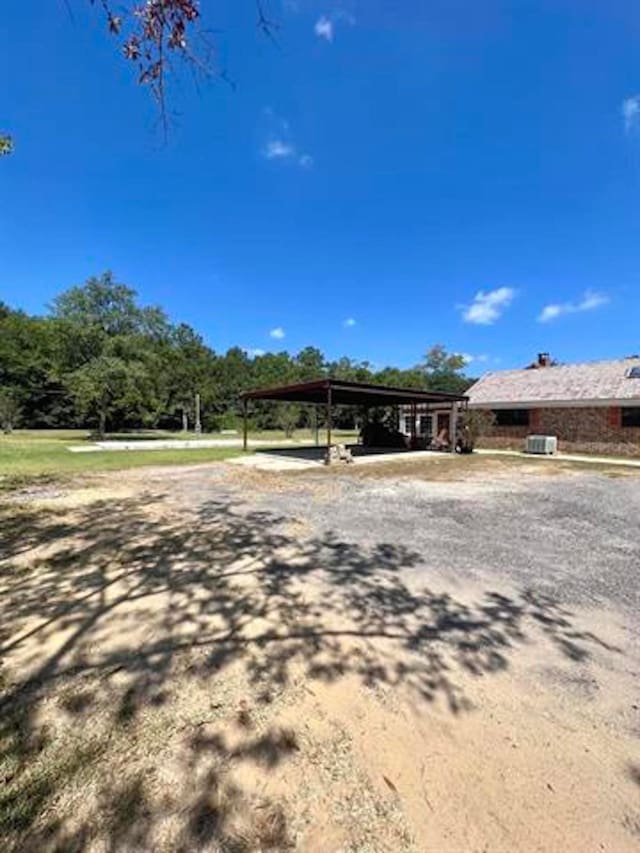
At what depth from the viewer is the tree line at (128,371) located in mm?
27734

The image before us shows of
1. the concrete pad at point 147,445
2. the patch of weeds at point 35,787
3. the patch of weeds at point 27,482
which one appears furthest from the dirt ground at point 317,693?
the concrete pad at point 147,445

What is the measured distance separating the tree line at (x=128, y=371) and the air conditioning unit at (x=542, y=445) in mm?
17408

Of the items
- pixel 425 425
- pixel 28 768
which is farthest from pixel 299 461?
pixel 28 768

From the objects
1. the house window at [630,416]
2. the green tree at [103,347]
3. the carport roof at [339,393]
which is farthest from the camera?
the green tree at [103,347]

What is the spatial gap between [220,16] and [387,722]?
4.22 m

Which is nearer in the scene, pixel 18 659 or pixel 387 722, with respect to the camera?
pixel 387 722

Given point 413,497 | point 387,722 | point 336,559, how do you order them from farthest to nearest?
1. point 413,497
2. point 336,559
3. point 387,722

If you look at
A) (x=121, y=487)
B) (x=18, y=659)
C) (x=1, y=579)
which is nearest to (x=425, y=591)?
(x=18, y=659)

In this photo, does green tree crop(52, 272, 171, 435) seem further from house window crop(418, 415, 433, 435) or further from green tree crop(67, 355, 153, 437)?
house window crop(418, 415, 433, 435)

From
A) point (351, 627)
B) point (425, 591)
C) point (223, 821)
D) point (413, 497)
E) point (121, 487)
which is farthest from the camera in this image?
point (121, 487)

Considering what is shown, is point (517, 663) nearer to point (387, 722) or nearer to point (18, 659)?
point (387, 722)

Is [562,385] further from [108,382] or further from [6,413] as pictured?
[6,413]

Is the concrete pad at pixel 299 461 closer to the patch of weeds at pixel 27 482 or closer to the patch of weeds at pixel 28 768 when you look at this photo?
the patch of weeds at pixel 27 482

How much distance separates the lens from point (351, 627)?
3148 millimetres
